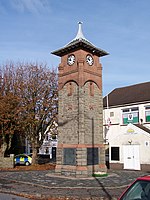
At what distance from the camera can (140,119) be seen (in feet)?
87.6

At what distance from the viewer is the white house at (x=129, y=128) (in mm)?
24047

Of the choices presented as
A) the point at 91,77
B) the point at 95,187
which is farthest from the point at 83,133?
the point at 95,187

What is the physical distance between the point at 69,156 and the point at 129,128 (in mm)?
7436

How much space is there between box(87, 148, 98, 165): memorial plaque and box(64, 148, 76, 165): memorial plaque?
1.10m

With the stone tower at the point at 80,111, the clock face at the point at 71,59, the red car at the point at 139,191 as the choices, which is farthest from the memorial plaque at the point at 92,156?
the red car at the point at 139,191

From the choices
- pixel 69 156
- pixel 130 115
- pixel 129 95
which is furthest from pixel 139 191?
pixel 129 95

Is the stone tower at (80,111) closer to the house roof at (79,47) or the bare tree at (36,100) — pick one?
the house roof at (79,47)

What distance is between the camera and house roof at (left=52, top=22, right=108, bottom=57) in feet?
71.5

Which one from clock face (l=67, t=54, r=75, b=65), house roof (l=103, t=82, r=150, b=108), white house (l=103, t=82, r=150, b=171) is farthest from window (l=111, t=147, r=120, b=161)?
clock face (l=67, t=54, r=75, b=65)

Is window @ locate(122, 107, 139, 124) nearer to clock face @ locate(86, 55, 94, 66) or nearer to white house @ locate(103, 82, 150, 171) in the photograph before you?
white house @ locate(103, 82, 150, 171)

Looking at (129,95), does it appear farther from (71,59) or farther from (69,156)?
(69,156)

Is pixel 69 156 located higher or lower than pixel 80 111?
lower

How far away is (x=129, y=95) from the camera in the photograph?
30453mm

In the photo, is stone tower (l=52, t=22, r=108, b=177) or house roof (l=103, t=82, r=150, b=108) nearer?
stone tower (l=52, t=22, r=108, b=177)
